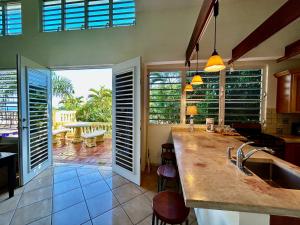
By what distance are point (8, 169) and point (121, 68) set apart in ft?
7.83

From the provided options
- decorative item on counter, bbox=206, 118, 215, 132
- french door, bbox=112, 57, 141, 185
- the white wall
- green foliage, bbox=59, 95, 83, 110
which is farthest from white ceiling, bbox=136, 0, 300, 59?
green foliage, bbox=59, 95, 83, 110

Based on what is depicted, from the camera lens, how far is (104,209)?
2.15 m

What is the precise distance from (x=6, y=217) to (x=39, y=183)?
87 cm

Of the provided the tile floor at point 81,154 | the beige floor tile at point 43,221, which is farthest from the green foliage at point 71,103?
the beige floor tile at point 43,221

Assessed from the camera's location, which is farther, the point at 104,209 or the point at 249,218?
the point at 104,209

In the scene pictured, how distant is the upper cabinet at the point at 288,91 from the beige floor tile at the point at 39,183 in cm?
443

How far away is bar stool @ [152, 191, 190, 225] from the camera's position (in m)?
1.20

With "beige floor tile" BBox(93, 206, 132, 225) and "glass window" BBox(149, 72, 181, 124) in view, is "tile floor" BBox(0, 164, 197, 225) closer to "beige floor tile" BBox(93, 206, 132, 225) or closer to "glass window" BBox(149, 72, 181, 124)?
"beige floor tile" BBox(93, 206, 132, 225)

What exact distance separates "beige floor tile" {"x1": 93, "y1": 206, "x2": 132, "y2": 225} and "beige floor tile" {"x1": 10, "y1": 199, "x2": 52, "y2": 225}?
683mm

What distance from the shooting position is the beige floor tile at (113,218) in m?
1.91

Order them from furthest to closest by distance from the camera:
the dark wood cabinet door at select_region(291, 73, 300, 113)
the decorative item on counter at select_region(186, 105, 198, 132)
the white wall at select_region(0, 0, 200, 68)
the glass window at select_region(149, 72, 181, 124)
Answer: the glass window at select_region(149, 72, 181, 124)
the decorative item on counter at select_region(186, 105, 198, 132)
the white wall at select_region(0, 0, 200, 68)
the dark wood cabinet door at select_region(291, 73, 300, 113)

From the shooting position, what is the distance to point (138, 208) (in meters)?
2.17

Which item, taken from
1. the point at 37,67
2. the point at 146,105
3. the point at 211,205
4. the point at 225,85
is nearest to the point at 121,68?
the point at 146,105

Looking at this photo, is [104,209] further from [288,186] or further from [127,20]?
[127,20]
